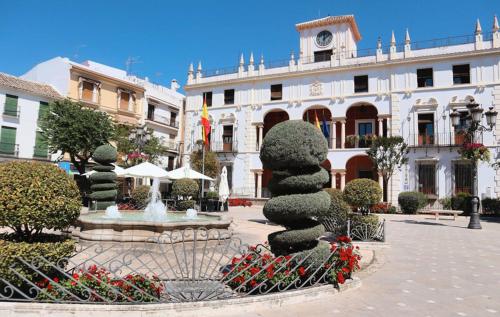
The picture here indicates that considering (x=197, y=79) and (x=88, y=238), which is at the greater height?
(x=197, y=79)

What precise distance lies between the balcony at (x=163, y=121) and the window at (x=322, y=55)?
58.6 ft

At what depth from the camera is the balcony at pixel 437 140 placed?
2536cm

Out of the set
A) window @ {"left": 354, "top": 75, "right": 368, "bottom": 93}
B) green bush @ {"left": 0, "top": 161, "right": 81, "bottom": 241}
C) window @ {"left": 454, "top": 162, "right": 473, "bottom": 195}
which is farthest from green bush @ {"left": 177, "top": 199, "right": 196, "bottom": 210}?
window @ {"left": 454, "top": 162, "right": 473, "bottom": 195}

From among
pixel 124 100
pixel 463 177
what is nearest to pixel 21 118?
pixel 124 100

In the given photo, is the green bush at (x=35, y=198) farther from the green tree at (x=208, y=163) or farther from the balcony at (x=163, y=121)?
the balcony at (x=163, y=121)

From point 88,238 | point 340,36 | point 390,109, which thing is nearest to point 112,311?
point 88,238

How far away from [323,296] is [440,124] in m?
25.1

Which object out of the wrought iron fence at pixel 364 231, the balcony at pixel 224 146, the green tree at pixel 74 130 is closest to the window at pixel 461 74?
the balcony at pixel 224 146

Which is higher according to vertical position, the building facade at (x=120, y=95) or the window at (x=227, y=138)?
the building facade at (x=120, y=95)

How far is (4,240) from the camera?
4.70 m

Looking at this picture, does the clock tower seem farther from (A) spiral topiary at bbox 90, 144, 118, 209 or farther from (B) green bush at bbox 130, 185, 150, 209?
(A) spiral topiary at bbox 90, 144, 118, 209

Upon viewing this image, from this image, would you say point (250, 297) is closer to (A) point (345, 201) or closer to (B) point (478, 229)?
(A) point (345, 201)

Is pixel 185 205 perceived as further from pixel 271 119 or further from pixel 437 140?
pixel 437 140

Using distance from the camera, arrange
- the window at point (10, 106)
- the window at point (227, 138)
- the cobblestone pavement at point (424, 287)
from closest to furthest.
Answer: the cobblestone pavement at point (424, 287)
the window at point (10, 106)
the window at point (227, 138)
